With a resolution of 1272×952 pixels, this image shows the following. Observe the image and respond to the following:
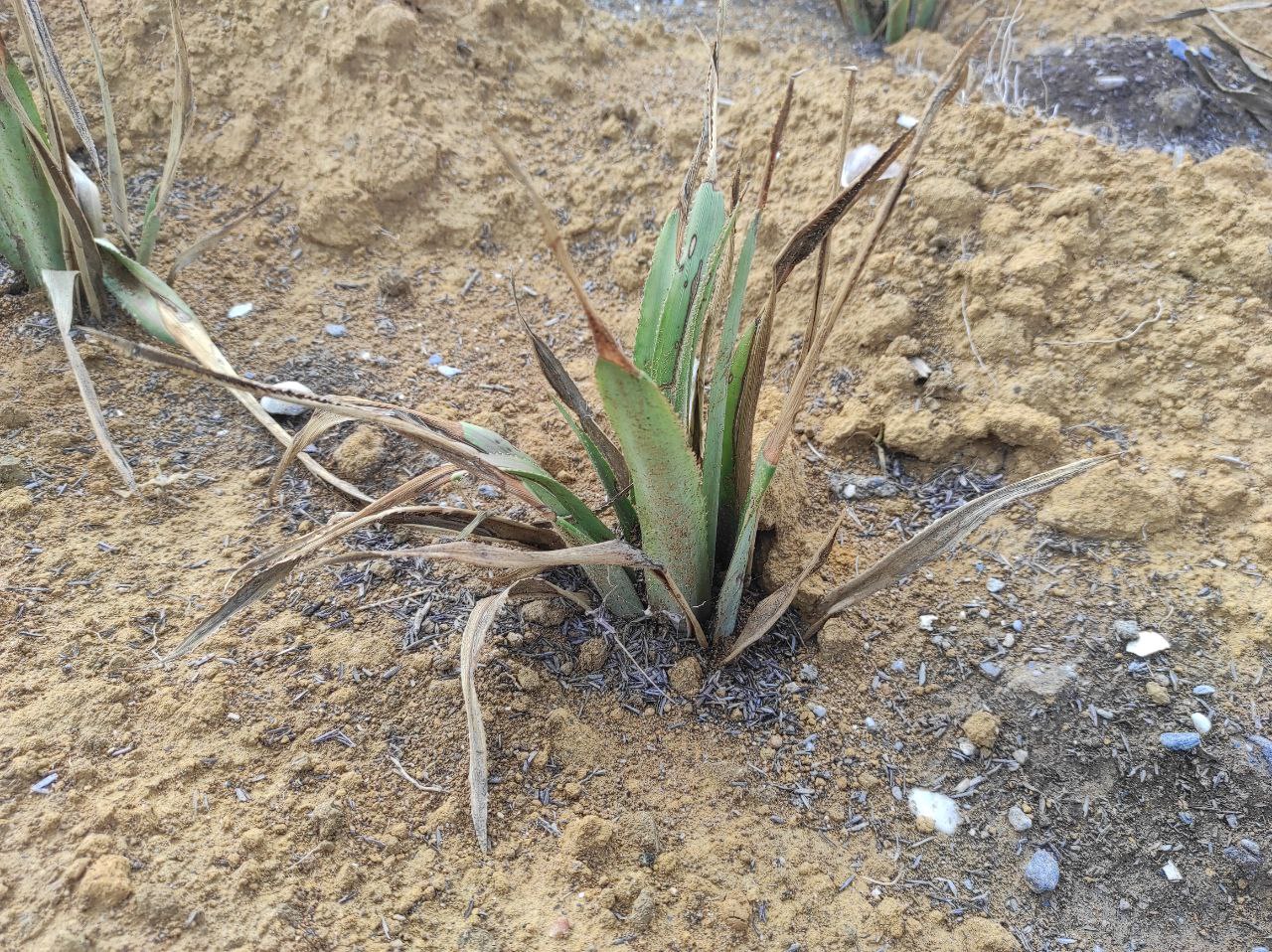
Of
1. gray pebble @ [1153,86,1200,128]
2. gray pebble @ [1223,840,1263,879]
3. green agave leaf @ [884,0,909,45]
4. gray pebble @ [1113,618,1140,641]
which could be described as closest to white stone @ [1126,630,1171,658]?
gray pebble @ [1113,618,1140,641]

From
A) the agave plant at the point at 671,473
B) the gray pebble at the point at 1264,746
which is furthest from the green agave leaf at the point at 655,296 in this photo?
the gray pebble at the point at 1264,746

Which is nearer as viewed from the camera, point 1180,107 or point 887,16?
point 1180,107

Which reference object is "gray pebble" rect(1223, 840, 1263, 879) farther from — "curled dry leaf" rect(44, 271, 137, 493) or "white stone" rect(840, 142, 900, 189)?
"curled dry leaf" rect(44, 271, 137, 493)

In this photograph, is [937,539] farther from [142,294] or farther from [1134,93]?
[1134,93]

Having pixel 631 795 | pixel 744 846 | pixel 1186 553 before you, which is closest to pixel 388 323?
pixel 631 795

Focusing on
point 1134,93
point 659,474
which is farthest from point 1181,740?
point 1134,93

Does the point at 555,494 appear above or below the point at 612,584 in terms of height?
above

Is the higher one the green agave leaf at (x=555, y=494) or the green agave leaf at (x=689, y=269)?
the green agave leaf at (x=689, y=269)

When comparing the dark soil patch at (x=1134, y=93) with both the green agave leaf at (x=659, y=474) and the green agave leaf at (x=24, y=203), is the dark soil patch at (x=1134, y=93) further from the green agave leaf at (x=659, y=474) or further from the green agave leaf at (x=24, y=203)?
the green agave leaf at (x=24, y=203)
